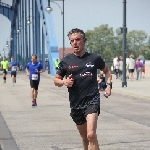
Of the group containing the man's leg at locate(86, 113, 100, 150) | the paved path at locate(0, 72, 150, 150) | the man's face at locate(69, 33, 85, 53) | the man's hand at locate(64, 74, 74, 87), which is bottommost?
the paved path at locate(0, 72, 150, 150)

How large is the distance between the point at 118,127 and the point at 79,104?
4944mm

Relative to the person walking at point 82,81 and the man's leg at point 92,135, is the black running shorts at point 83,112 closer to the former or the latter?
the person walking at point 82,81

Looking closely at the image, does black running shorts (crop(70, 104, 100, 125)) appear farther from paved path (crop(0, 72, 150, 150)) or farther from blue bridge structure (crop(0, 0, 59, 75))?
blue bridge structure (crop(0, 0, 59, 75))

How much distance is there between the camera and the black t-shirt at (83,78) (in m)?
6.63

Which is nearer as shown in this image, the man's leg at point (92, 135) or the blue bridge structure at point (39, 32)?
the man's leg at point (92, 135)

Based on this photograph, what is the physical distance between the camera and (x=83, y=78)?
663 centimetres

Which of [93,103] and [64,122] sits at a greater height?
[93,103]

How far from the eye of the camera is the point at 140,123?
12.3 meters

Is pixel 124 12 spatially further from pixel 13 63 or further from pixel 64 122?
pixel 64 122

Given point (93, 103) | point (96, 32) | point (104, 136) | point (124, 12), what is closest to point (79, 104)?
point (93, 103)

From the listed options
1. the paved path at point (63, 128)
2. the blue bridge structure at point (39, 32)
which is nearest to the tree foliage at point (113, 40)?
the blue bridge structure at point (39, 32)

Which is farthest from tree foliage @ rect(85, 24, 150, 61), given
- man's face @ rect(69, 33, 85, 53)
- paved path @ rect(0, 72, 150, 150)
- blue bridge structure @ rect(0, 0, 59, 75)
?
man's face @ rect(69, 33, 85, 53)

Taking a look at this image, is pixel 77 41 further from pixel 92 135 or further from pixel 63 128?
pixel 63 128

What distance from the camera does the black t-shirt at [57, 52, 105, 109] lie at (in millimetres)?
6633
